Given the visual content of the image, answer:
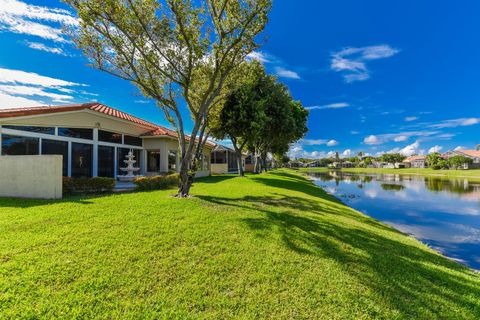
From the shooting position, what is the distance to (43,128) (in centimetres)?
1170

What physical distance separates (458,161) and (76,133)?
293 feet

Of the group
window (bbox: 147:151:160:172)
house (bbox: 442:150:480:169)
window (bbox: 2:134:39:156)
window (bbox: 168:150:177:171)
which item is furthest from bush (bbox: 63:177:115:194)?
house (bbox: 442:150:480:169)

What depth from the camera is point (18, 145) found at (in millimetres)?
10742

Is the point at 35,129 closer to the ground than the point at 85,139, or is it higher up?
higher up

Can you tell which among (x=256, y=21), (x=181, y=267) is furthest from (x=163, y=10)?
(x=181, y=267)

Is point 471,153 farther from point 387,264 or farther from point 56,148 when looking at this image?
point 56,148

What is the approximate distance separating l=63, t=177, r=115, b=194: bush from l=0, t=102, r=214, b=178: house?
10.7 feet

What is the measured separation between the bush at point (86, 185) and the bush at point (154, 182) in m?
1.33

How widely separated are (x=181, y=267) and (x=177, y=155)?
1789cm

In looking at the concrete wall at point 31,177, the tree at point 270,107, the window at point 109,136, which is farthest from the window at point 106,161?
the tree at point 270,107

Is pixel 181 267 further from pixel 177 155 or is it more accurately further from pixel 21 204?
pixel 177 155

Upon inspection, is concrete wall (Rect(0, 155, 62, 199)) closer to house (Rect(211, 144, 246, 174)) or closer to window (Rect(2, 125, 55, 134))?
window (Rect(2, 125, 55, 134))

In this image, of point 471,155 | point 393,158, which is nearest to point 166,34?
point 471,155

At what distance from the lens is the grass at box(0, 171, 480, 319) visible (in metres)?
3.33
